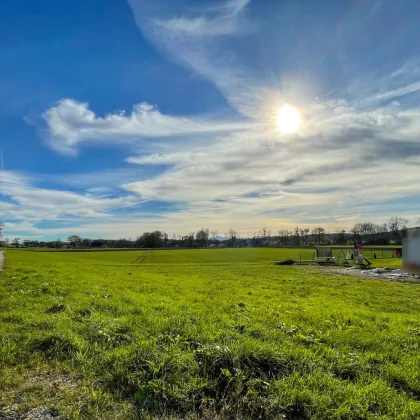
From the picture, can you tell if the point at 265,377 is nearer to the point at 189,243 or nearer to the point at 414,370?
the point at 414,370

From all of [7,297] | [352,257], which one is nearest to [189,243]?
[352,257]

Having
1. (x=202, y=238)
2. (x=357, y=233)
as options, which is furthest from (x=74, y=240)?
(x=357, y=233)

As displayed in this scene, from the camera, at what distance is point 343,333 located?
21.2 feet

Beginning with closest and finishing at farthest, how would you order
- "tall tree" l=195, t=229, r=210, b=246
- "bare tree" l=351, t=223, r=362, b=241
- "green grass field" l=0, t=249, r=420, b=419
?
"green grass field" l=0, t=249, r=420, b=419
"bare tree" l=351, t=223, r=362, b=241
"tall tree" l=195, t=229, r=210, b=246

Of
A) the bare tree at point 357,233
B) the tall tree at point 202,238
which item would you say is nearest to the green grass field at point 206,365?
the bare tree at point 357,233

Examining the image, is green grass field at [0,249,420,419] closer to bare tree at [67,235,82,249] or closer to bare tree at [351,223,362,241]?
bare tree at [351,223,362,241]

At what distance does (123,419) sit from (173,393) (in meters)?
0.69

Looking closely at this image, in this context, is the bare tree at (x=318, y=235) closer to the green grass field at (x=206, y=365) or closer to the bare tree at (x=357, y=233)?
the bare tree at (x=357, y=233)

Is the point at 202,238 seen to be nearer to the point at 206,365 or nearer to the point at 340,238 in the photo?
→ the point at 340,238

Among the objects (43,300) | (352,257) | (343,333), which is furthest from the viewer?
(352,257)

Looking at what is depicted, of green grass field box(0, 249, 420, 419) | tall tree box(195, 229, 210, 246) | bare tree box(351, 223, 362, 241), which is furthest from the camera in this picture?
tall tree box(195, 229, 210, 246)

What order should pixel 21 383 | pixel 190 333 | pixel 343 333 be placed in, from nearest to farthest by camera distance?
pixel 21 383
pixel 190 333
pixel 343 333

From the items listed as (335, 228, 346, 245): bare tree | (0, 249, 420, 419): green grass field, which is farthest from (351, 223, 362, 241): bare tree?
(0, 249, 420, 419): green grass field

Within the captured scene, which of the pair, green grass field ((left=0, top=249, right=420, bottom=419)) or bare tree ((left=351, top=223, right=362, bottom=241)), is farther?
bare tree ((left=351, top=223, right=362, bottom=241))
